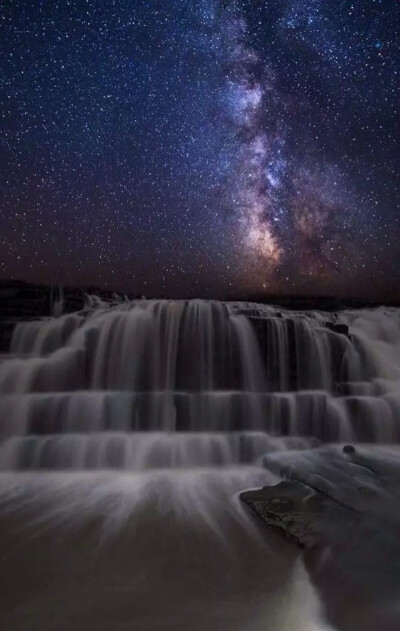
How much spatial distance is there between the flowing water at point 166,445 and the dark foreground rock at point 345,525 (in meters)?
0.21

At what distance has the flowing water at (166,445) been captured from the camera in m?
3.67

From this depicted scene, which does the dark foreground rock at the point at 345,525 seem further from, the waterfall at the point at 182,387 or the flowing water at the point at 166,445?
the waterfall at the point at 182,387

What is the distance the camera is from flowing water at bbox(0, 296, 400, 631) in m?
3.67

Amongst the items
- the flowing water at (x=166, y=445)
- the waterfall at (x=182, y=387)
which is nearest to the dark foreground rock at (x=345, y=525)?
the flowing water at (x=166, y=445)

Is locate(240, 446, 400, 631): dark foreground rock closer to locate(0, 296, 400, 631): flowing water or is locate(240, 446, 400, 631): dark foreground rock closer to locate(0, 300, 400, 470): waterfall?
locate(0, 296, 400, 631): flowing water

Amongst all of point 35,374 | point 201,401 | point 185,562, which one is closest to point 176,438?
point 201,401

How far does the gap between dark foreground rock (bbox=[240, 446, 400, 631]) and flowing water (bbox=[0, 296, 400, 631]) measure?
0.21 metres

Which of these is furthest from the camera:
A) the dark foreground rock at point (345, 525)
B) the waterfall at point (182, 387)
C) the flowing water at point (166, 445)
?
the waterfall at point (182, 387)

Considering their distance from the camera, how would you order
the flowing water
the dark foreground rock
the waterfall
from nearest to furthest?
the dark foreground rock, the flowing water, the waterfall

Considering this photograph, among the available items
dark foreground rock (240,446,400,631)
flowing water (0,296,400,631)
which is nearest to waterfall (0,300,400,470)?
flowing water (0,296,400,631)

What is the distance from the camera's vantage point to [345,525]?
4707 mm

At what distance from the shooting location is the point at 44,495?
662cm

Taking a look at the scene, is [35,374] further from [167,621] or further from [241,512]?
[167,621]

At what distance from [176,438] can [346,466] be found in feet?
10.2
